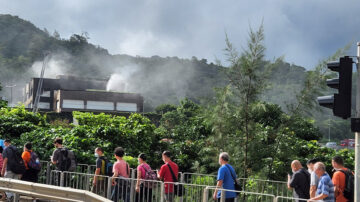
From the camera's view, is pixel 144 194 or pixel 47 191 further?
pixel 144 194

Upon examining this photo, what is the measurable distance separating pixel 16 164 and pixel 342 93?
8.59 meters

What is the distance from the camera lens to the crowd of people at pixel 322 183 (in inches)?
326

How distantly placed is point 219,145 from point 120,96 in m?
93.3

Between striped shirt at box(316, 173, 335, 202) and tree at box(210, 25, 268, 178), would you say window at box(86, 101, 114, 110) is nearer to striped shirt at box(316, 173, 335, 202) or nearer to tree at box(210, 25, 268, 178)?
tree at box(210, 25, 268, 178)

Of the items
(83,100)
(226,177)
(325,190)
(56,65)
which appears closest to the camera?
(325,190)

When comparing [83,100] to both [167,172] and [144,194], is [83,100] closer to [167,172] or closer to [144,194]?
[144,194]

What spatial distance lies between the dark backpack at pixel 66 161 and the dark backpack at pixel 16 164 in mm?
951

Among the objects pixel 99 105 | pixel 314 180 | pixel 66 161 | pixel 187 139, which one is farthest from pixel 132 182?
pixel 99 105

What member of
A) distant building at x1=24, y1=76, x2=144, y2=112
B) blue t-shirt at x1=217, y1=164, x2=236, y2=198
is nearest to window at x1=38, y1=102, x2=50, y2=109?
distant building at x1=24, y1=76, x2=144, y2=112

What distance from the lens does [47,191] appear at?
399 inches

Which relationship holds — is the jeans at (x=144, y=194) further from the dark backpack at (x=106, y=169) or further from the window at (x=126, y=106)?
the window at (x=126, y=106)

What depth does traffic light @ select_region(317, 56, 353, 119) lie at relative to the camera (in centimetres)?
718

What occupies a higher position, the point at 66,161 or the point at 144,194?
the point at 66,161

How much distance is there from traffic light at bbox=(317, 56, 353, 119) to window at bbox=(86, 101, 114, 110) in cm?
9896
